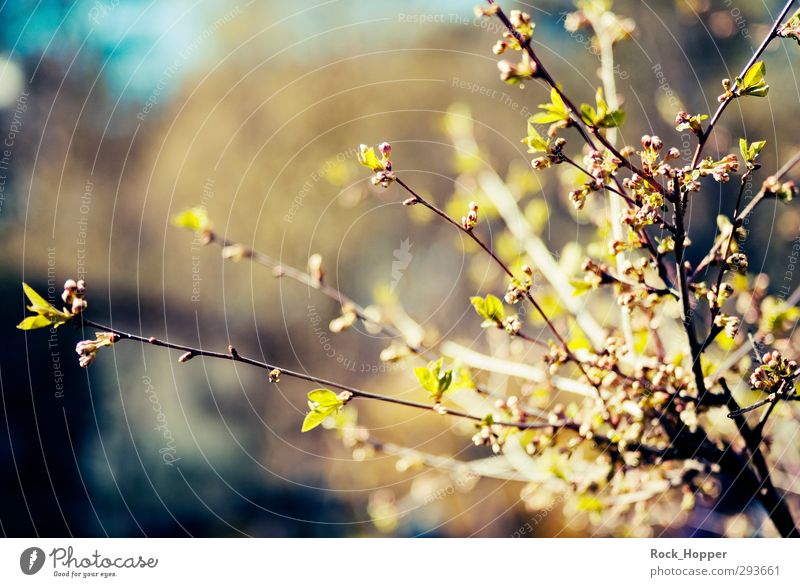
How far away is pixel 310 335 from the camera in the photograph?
1934 millimetres

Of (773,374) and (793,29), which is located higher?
(793,29)

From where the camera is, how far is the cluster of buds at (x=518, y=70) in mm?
377

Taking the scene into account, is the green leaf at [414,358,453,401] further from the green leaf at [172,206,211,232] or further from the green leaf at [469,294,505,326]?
the green leaf at [172,206,211,232]

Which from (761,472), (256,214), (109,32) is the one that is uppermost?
(109,32)

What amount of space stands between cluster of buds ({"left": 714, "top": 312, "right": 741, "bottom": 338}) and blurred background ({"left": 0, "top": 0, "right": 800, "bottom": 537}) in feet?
2.34

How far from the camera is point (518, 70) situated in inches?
15.0

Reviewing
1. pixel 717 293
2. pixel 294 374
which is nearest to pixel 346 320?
pixel 294 374

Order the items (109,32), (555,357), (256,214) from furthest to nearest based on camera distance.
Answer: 1. (256,214)
2. (109,32)
3. (555,357)

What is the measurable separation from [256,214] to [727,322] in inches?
65.0

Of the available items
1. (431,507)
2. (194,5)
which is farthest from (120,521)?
(194,5)

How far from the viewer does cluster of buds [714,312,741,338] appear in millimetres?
426

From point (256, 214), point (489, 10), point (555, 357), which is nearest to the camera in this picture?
point (489, 10)

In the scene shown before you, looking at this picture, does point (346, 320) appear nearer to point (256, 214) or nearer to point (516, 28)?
point (516, 28)

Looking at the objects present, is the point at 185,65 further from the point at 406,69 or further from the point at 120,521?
the point at 120,521
